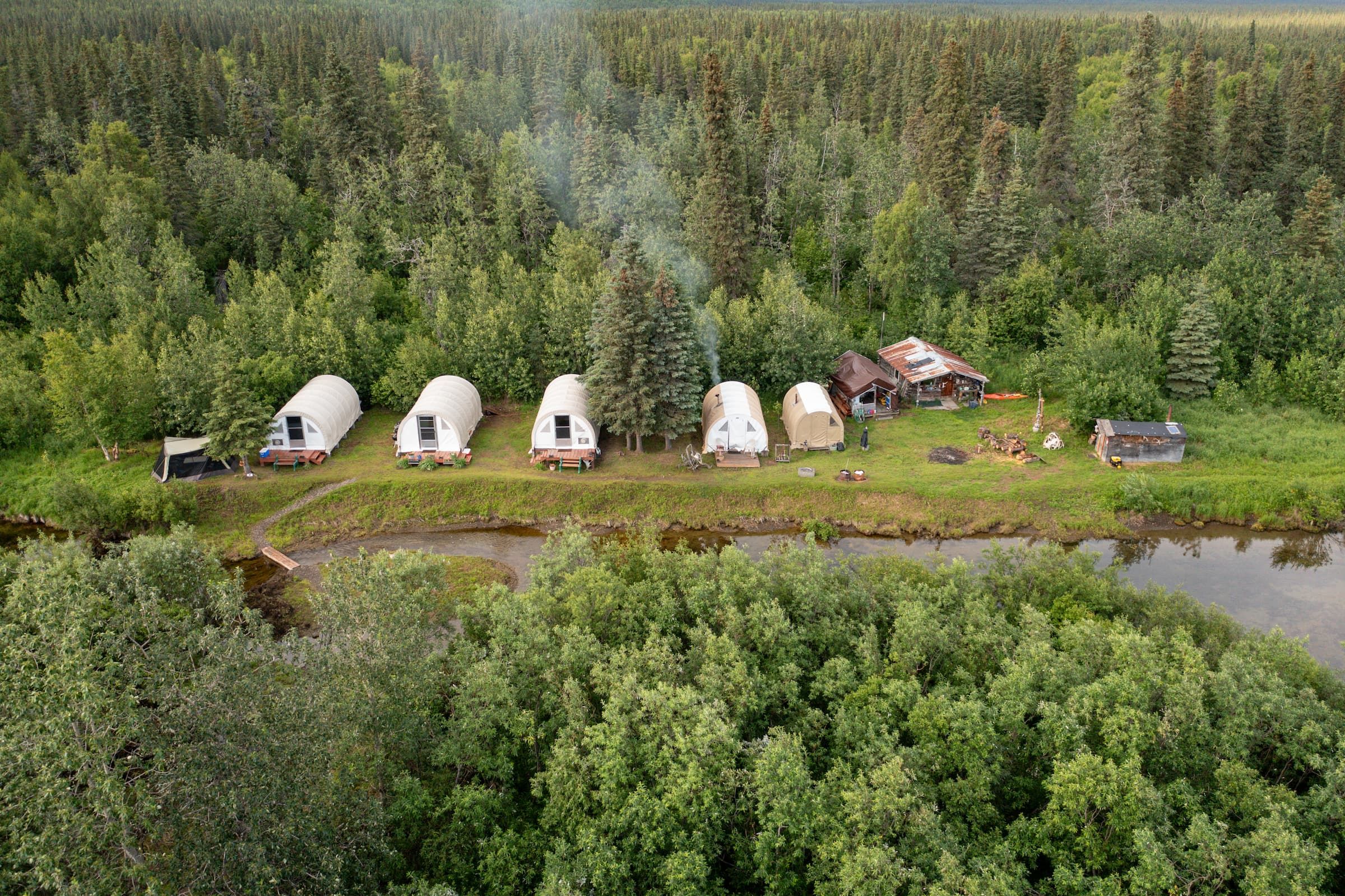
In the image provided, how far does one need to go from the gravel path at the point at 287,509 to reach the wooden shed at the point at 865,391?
911 inches

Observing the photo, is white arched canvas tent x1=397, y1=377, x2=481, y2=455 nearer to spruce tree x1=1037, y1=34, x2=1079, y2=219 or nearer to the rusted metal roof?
the rusted metal roof

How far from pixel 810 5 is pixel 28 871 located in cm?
21135

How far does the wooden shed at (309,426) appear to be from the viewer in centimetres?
3388

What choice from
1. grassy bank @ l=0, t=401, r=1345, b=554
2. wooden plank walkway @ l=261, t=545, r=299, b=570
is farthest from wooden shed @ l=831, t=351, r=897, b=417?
wooden plank walkway @ l=261, t=545, r=299, b=570

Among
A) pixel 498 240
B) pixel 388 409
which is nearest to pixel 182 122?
pixel 498 240

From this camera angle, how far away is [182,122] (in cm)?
5825

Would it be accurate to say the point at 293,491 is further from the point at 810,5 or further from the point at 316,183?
the point at 810,5

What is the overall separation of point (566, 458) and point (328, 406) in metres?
11.1

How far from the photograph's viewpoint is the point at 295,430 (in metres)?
34.2

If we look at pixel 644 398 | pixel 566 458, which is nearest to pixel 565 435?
pixel 566 458

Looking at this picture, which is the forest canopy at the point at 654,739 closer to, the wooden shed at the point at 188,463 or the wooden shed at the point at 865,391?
the wooden shed at the point at 188,463

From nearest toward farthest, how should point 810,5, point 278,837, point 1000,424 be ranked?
1. point 278,837
2. point 1000,424
3. point 810,5

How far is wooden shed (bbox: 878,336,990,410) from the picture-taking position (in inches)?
1558

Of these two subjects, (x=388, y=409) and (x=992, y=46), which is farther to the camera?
(x=992, y=46)
